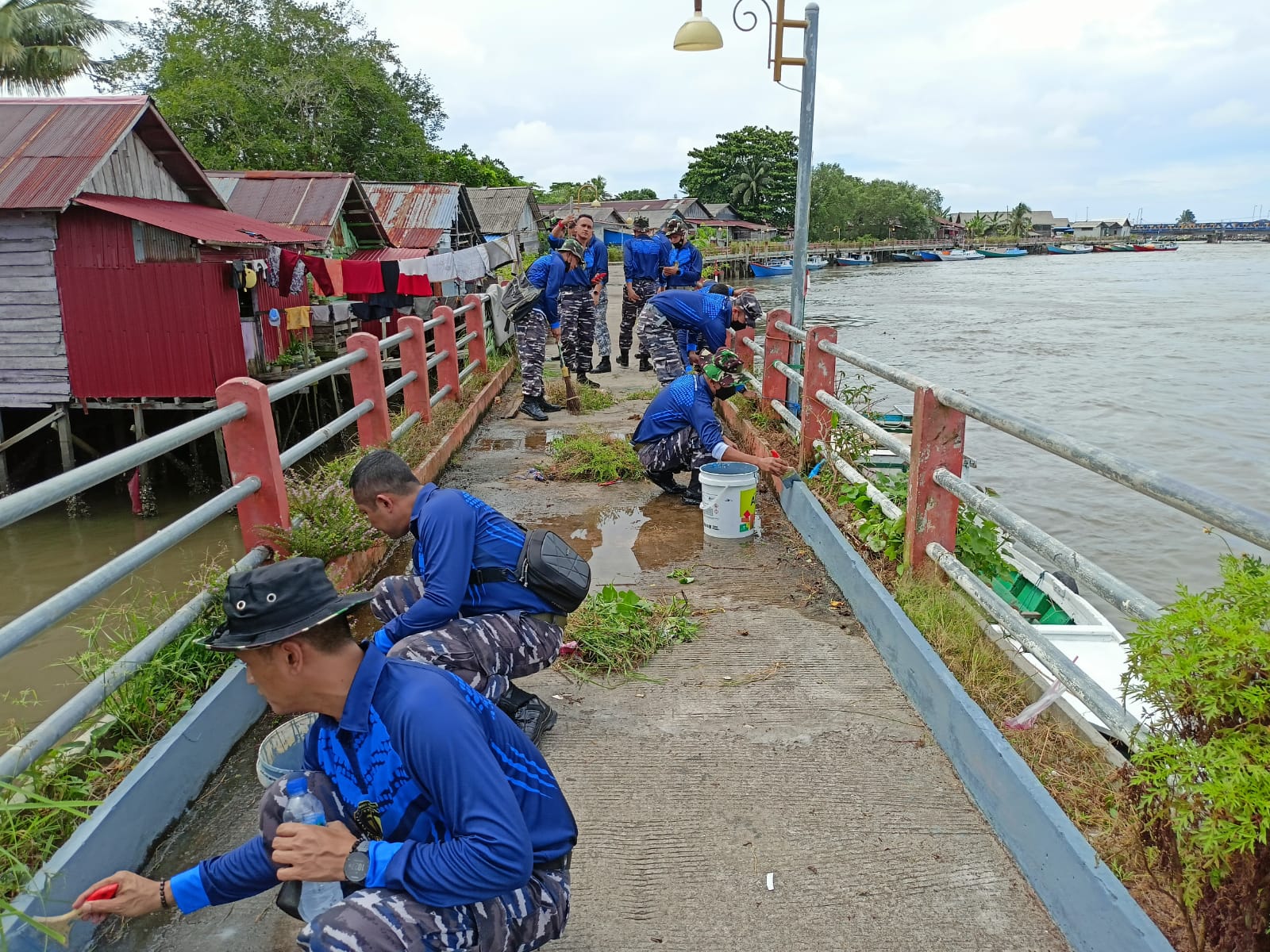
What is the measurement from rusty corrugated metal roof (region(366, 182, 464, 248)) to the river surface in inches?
507

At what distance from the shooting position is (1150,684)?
87.3 inches

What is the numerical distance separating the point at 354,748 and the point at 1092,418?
19103mm

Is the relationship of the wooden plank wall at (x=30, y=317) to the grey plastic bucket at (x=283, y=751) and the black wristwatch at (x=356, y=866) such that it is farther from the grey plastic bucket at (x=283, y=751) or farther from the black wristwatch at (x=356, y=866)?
the black wristwatch at (x=356, y=866)

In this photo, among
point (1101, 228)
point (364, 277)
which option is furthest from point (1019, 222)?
point (364, 277)

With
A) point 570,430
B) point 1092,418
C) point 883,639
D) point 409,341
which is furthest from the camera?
point 1092,418

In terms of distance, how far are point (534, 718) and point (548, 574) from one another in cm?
71

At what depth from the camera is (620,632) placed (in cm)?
439

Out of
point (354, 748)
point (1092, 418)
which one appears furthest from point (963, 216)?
point (354, 748)

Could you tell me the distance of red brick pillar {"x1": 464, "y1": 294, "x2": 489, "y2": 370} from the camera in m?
11.0

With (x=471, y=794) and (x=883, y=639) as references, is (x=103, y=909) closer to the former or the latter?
(x=471, y=794)

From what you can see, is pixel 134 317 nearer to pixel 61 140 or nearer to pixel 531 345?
pixel 61 140

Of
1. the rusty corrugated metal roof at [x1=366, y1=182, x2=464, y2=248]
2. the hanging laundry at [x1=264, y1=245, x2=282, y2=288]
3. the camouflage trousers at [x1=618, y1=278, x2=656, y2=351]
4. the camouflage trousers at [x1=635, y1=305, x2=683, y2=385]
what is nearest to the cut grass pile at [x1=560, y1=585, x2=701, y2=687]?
the camouflage trousers at [x1=635, y1=305, x2=683, y2=385]

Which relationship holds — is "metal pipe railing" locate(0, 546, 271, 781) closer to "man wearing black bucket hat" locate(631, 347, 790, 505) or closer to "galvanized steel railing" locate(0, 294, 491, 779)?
"galvanized steel railing" locate(0, 294, 491, 779)

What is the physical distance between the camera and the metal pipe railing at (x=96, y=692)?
105 inches
